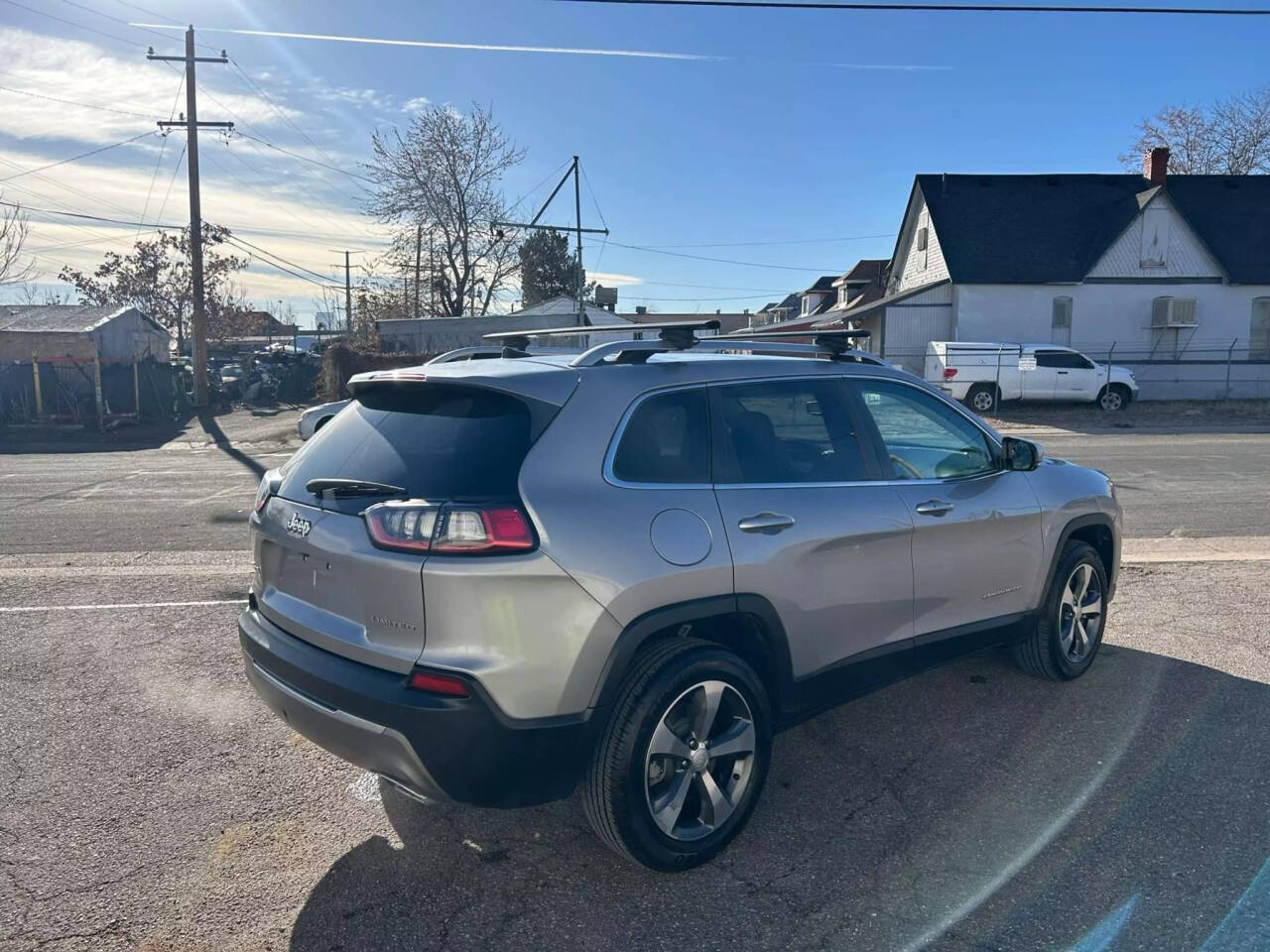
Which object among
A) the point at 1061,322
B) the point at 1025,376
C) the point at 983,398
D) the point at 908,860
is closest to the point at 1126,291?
the point at 1061,322

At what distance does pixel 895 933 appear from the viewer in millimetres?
2926

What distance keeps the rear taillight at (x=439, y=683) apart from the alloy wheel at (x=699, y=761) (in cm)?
68

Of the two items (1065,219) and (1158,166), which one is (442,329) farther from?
(1158,166)

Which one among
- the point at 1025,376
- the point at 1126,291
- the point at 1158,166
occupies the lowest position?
the point at 1025,376

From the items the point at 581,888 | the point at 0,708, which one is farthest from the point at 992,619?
the point at 0,708

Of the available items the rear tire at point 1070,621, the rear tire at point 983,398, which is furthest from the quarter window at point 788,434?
the rear tire at point 983,398

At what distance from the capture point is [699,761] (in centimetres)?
326

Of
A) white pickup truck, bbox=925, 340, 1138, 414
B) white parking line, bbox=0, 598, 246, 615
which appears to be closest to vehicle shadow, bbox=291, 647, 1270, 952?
white parking line, bbox=0, 598, 246, 615

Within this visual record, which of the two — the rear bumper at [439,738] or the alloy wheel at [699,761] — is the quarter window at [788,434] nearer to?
the alloy wheel at [699,761]

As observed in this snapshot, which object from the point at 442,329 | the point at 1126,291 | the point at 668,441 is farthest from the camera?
the point at 442,329

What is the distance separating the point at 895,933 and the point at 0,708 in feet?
14.1

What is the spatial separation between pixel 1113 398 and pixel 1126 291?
7.22 meters

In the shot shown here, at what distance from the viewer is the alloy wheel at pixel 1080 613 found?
16.1 feet

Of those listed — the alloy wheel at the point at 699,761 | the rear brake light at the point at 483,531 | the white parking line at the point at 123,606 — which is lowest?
the white parking line at the point at 123,606
